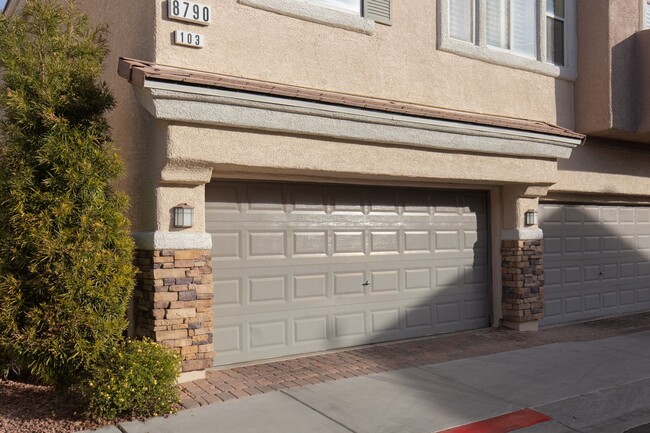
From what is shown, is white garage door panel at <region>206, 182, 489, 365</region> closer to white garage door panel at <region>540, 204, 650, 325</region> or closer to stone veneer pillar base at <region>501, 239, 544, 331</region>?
stone veneer pillar base at <region>501, 239, 544, 331</region>

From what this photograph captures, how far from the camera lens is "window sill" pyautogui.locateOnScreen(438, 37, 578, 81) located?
8.77 m

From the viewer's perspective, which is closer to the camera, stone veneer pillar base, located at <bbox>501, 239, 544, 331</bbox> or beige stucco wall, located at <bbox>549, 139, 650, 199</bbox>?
stone veneer pillar base, located at <bbox>501, 239, 544, 331</bbox>

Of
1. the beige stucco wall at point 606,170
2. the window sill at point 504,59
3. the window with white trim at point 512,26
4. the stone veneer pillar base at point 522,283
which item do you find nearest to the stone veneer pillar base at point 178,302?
the window sill at point 504,59

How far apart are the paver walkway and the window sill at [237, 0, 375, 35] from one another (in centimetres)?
414

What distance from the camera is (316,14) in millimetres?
7496

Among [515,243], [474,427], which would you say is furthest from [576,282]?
[474,427]

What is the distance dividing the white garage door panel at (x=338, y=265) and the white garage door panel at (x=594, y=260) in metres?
1.62

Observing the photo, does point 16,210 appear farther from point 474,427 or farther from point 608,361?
point 608,361

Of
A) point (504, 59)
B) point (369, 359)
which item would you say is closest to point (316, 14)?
point (504, 59)

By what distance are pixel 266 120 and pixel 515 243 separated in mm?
4833

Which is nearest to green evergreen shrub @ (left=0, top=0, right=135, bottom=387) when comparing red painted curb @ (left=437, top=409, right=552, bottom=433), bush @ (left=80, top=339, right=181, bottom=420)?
bush @ (left=80, top=339, right=181, bottom=420)

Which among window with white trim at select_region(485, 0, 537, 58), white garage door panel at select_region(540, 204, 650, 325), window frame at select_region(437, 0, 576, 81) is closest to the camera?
window frame at select_region(437, 0, 576, 81)

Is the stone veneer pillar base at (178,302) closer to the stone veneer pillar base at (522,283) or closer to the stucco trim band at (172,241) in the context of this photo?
the stucco trim band at (172,241)

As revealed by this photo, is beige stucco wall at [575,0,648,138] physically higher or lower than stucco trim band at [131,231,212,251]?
higher
